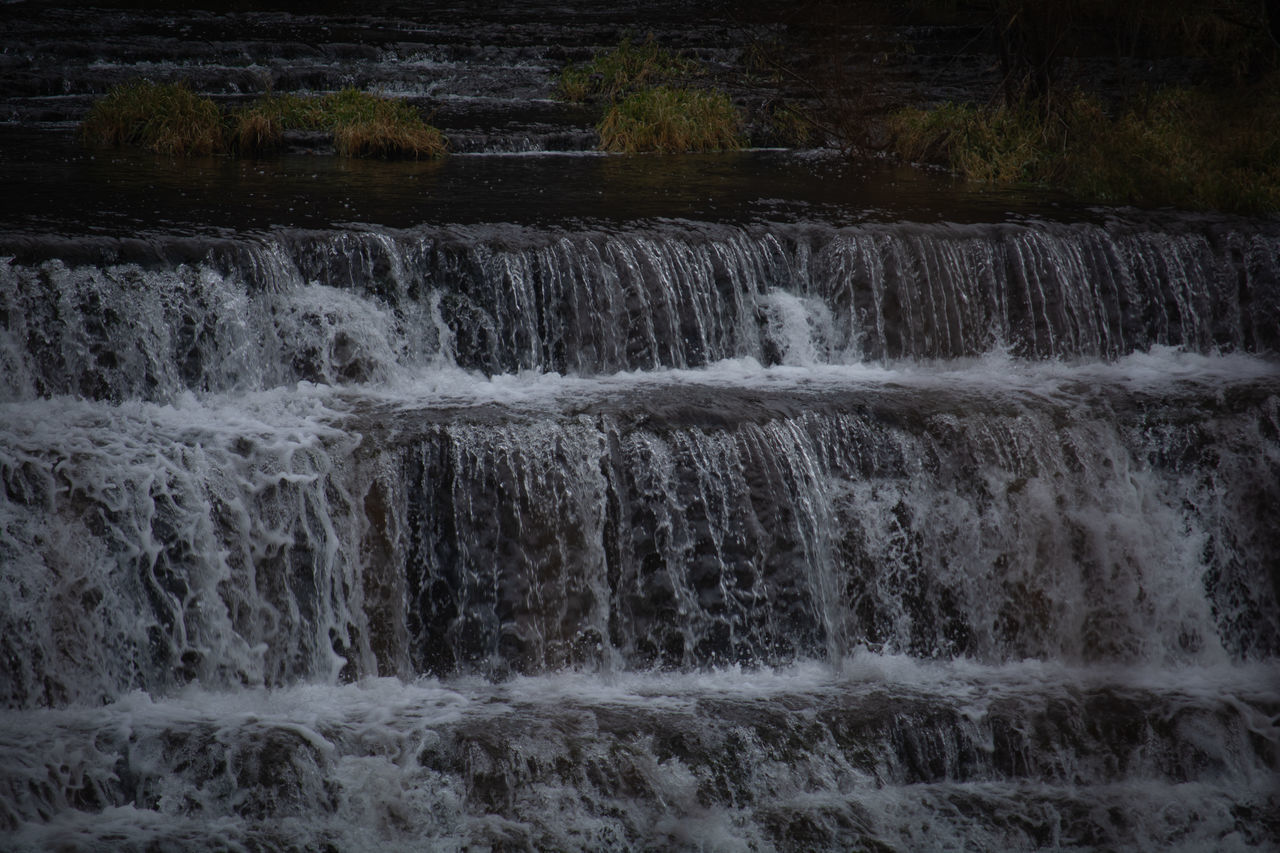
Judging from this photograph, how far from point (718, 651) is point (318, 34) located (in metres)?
14.0

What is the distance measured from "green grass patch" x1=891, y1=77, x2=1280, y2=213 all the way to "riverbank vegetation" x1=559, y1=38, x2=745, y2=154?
7.56ft

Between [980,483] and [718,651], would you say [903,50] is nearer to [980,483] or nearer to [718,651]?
[980,483]

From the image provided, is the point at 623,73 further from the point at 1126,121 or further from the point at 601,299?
the point at 601,299

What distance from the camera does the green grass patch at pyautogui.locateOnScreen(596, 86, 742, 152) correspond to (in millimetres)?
15039

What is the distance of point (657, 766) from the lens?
20.1 ft

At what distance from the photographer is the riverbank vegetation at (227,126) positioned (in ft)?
44.0

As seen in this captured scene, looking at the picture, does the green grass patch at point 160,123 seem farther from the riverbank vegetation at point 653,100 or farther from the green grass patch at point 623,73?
the green grass patch at point 623,73

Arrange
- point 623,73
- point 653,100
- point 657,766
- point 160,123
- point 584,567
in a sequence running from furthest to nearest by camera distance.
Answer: point 623,73 → point 653,100 → point 160,123 → point 584,567 → point 657,766

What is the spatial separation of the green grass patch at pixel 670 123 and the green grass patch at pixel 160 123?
178 inches

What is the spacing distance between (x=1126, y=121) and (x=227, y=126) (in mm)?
9919

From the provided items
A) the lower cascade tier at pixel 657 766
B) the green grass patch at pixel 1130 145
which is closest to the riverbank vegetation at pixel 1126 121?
the green grass patch at pixel 1130 145

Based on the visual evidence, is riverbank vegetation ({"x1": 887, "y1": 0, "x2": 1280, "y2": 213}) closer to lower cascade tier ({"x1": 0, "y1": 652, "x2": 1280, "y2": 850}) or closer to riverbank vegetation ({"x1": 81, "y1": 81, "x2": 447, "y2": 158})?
riverbank vegetation ({"x1": 81, "y1": 81, "x2": 447, "y2": 158})

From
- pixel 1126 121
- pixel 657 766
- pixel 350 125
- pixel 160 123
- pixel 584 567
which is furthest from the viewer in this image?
pixel 350 125

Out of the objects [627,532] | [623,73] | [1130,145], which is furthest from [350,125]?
[1130,145]
